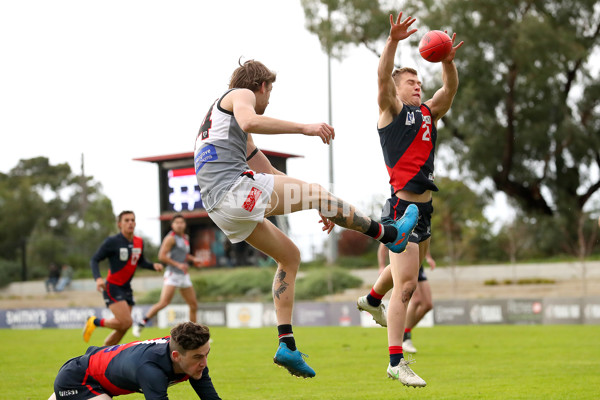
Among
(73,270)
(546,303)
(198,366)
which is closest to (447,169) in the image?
(546,303)

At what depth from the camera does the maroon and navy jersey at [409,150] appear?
740cm

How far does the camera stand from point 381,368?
10.5 m

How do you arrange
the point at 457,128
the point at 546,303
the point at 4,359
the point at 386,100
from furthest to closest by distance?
the point at 457,128 < the point at 546,303 < the point at 4,359 < the point at 386,100

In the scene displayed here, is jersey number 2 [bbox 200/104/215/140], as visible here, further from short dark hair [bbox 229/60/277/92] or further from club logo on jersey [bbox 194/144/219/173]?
short dark hair [bbox 229/60/277/92]

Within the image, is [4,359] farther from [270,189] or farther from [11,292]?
[11,292]

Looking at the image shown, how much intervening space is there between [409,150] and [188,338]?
309 centimetres

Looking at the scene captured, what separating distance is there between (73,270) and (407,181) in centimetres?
3940

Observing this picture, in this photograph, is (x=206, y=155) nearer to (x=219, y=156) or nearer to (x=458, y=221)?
(x=219, y=156)

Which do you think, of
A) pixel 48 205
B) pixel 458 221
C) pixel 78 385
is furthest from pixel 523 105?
pixel 48 205

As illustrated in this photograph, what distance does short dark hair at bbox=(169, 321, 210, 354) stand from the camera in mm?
5375

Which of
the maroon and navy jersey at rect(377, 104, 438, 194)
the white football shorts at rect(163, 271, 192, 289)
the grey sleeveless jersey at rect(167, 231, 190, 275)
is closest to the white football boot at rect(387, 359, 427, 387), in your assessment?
the maroon and navy jersey at rect(377, 104, 438, 194)

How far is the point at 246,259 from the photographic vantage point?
1489 inches

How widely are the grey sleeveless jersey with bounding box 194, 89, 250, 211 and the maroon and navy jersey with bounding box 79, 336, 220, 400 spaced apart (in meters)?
1.23

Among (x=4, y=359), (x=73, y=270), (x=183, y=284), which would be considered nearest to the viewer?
(x=4, y=359)
